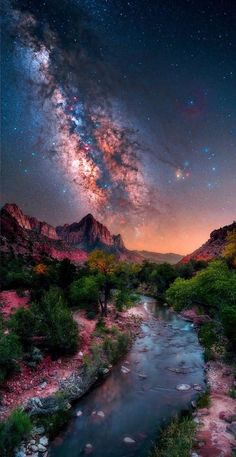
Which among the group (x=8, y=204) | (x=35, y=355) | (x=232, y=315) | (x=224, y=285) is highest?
(x=8, y=204)

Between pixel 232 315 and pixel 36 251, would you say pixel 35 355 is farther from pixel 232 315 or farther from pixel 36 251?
pixel 36 251

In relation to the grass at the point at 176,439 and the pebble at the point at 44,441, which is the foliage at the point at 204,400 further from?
the pebble at the point at 44,441

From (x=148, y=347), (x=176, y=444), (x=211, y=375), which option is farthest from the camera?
(x=148, y=347)

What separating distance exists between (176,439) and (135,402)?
580 centimetres

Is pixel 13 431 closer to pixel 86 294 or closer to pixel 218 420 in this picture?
pixel 218 420

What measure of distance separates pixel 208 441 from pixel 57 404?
7941 millimetres

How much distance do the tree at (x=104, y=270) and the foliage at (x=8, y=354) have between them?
672 inches

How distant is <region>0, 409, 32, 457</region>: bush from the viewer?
12227 mm

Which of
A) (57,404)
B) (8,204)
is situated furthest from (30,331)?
(8,204)

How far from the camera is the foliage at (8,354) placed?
16.3 metres

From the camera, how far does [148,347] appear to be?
1161 inches

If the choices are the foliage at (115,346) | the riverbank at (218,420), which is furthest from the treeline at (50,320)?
the riverbank at (218,420)

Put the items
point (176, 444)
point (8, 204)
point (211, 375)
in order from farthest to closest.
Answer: point (8, 204) → point (211, 375) → point (176, 444)

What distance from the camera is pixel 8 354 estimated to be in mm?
16469
